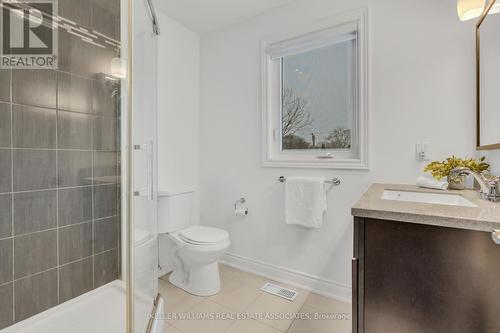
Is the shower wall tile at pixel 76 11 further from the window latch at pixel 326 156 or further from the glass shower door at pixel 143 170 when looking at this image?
the window latch at pixel 326 156

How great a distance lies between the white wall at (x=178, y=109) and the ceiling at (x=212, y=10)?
0.10 metres

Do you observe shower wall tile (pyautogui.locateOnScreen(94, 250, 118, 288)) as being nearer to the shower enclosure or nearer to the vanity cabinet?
the shower enclosure

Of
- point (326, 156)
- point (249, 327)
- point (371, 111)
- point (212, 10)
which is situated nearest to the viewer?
point (249, 327)

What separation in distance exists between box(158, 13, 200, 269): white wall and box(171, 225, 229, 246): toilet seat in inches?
16.0

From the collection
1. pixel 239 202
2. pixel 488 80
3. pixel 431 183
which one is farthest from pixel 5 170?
pixel 488 80

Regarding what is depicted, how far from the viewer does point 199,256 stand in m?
1.75

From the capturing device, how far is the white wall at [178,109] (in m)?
2.14

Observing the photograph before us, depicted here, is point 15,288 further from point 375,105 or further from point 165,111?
point 375,105

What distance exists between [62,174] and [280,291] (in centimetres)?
172

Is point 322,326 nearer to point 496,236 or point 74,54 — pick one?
point 496,236

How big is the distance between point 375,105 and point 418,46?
42 cm

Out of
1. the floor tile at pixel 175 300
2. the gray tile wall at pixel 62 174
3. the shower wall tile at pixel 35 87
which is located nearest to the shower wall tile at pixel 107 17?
the gray tile wall at pixel 62 174

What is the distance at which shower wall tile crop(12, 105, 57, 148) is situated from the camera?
1338 millimetres

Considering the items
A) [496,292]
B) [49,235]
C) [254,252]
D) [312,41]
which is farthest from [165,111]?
[496,292]
